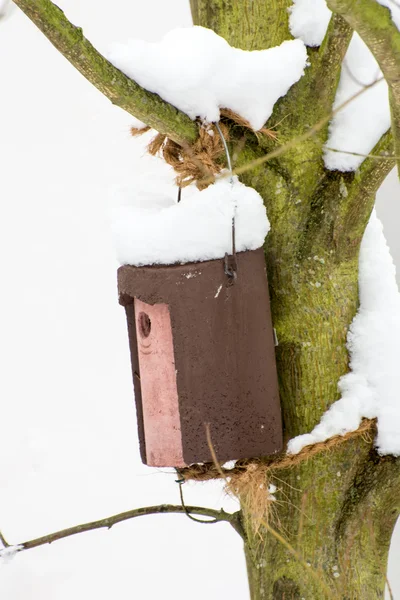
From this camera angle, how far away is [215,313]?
1099 mm

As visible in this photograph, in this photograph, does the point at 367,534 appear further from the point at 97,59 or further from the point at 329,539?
the point at 97,59

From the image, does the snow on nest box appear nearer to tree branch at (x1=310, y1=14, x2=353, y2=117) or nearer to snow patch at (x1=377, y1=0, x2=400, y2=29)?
tree branch at (x1=310, y1=14, x2=353, y2=117)

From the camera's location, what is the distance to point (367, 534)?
47.0 inches

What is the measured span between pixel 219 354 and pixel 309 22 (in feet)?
1.82

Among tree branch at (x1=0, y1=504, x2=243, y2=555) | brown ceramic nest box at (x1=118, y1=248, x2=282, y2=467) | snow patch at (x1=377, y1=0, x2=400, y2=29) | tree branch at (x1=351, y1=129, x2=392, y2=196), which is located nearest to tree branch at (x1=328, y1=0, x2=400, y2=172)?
snow patch at (x1=377, y1=0, x2=400, y2=29)

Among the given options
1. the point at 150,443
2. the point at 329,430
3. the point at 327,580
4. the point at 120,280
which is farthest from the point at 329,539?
the point at 120,280

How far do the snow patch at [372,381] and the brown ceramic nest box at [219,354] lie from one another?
9cm

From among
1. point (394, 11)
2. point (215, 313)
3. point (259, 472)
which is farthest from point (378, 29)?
point (259, 472)

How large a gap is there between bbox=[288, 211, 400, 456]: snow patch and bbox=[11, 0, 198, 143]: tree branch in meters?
0.42

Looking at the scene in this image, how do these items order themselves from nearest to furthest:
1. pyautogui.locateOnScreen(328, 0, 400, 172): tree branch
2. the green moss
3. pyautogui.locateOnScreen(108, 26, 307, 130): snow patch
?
pyautogui.locateOnScreen(328, 0, 400, 172): tree branch, pyautogui.locateOnScreen(108, 26, 307, 130): snow patch, the green moss

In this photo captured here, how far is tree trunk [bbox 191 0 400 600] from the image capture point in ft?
3.80

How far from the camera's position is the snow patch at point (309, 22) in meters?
1.16

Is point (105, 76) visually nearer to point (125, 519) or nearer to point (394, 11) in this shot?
point (394, 11)

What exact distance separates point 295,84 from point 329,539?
74 cm
